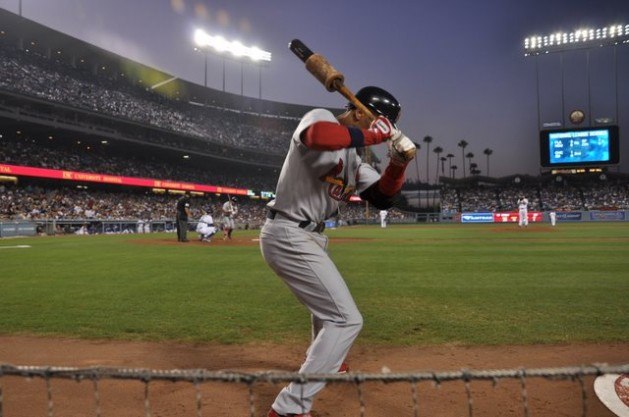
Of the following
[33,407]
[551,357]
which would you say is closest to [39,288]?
[33,407]

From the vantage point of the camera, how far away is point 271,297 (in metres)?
7.57

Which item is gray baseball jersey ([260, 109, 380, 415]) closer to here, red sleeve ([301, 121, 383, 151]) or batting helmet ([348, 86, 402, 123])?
red sleeve ([301, 121, 383, 151])

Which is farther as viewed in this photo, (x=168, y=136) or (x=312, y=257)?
(x=168, y=136)

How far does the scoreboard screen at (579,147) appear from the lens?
42.7 metres

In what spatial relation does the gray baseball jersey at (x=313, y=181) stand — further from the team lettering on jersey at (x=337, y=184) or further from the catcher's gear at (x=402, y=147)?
the catcher's gear at (x=402, y=147)

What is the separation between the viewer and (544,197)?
60.7 m

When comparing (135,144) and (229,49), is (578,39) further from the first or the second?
(135,144)

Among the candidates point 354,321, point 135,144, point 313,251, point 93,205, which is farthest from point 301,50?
point 135,144

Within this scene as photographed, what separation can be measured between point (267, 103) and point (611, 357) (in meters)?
64.3


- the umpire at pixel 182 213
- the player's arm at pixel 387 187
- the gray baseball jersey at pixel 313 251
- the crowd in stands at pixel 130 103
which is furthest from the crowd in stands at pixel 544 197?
the gray baseball jersey at pixel 313 251

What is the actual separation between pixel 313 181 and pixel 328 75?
79cm

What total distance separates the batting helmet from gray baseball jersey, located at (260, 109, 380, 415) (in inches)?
15.0

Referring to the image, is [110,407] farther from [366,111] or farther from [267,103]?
[267,103]

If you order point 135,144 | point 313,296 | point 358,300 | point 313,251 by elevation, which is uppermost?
point 135,144
